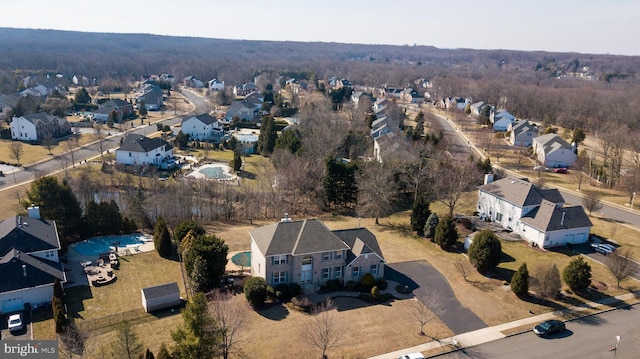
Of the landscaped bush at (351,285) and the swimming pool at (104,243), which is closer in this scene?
the landscaped bush at (351,285)

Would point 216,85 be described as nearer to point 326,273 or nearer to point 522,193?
point 522,193

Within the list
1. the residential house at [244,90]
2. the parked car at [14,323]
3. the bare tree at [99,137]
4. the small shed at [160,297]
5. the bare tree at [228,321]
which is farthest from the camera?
the residential house at [244,90]

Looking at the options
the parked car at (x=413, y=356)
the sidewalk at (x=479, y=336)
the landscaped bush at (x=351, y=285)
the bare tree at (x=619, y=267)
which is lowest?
the sidewalk at (x=479, y=336)

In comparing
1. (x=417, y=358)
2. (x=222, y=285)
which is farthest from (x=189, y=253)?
(x=417, y=358)

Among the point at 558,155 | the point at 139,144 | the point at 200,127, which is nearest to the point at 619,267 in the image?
the point at 558,155

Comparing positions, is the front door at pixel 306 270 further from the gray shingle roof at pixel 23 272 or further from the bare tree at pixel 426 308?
the gray shingle roof at pixel 23 272

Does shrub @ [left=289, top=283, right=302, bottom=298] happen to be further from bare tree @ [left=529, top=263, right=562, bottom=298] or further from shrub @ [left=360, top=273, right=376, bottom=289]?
bare tree @ [left=529, top=263, right=562, bottom=298]

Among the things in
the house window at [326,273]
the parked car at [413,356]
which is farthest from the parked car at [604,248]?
the house window at [326,273]

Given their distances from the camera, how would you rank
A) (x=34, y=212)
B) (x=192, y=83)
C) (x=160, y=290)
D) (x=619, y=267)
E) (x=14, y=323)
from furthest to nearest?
(x=192, y=83)
(x=34, y=212)
(x=619, y=267)
(x=160, y=290)
(x=14, y=323)
